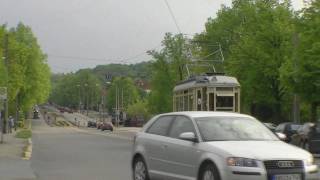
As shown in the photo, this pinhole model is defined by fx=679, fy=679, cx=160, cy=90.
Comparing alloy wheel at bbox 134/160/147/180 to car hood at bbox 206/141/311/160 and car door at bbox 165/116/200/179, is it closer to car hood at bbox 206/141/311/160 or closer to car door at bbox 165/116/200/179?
car door at bbox 165/116/200/179

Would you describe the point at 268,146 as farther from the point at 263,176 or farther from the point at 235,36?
the point at 235,36

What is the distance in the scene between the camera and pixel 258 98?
56000 mm

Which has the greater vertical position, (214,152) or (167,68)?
(167,68)

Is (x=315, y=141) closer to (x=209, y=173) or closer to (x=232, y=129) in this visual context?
(x=232, y=129)

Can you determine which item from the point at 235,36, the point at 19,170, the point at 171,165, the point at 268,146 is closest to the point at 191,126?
the point at 171,165

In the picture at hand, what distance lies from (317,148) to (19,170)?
13.3m

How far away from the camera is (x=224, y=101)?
2700 centimetres

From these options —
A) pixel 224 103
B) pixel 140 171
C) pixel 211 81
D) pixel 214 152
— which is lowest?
pixel 140 171

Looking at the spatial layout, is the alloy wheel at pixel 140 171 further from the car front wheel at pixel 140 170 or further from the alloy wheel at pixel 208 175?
the alloy wheel at pixel 208 175

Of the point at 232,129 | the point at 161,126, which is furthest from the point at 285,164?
the point at 161,126

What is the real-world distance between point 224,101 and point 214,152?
15.8 meters

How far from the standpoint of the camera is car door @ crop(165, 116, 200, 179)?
11.9m

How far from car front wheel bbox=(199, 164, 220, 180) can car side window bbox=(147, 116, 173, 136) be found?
1.80m

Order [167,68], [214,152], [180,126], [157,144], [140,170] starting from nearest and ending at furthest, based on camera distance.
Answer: [214,152] < [180,126] < [157,144] < [140,170] < [167,68]
